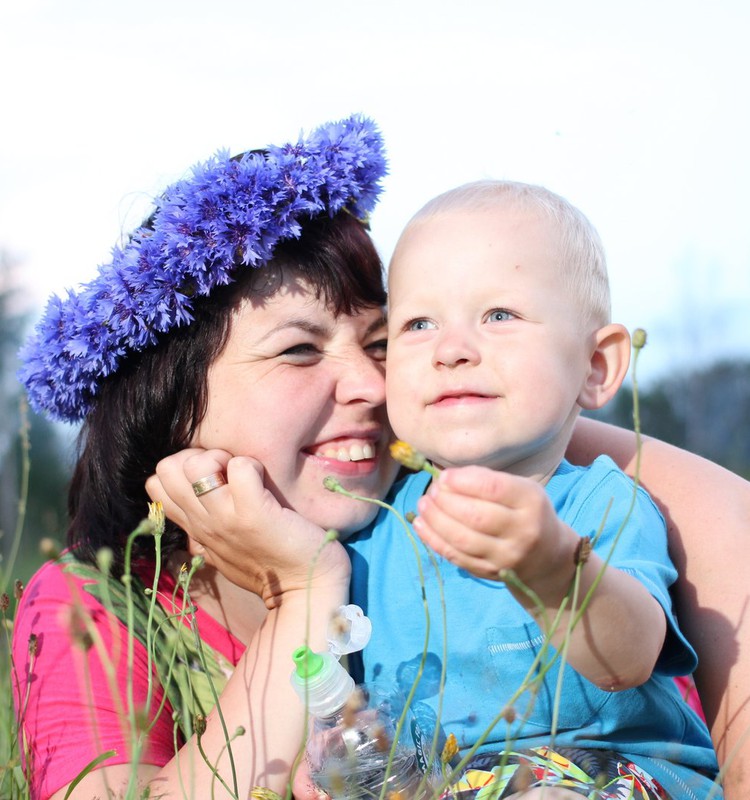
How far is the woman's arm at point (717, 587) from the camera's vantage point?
2.40 m

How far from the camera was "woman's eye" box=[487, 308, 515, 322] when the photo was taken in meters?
2.30

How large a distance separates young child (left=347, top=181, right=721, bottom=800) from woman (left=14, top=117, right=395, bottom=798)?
330 millimetres

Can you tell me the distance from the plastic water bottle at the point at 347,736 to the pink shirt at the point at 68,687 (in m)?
0.49

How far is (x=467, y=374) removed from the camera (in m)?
2.23

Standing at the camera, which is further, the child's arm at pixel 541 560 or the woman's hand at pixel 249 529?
the woman's hand at pixel 249 529

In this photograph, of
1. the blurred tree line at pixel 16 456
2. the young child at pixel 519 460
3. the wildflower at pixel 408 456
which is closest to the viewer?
the wildflower at pixel 408 456

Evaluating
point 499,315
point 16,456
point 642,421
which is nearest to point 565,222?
point 499,315

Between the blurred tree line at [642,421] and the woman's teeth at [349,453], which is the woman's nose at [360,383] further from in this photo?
the blurred tree line at [642,421]

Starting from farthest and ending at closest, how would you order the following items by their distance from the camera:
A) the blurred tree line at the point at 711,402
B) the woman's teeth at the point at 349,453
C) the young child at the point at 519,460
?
the blurred tree line at the point at 711,402 → the woman's teeth at the point at 349,453 → the young child at the point at 519,460

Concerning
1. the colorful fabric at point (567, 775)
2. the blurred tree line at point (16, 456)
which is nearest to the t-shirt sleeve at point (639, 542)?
the colorful fabric at point (567, 775)

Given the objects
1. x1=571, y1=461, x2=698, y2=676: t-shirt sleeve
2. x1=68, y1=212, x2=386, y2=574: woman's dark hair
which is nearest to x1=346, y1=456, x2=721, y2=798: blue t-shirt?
x1=571, y1=461, x2=698, y2=676: t-shirt sleeve

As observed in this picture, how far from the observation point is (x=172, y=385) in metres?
2.93

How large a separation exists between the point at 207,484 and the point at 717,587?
141 cm

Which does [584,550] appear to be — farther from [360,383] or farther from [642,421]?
[642,421]
